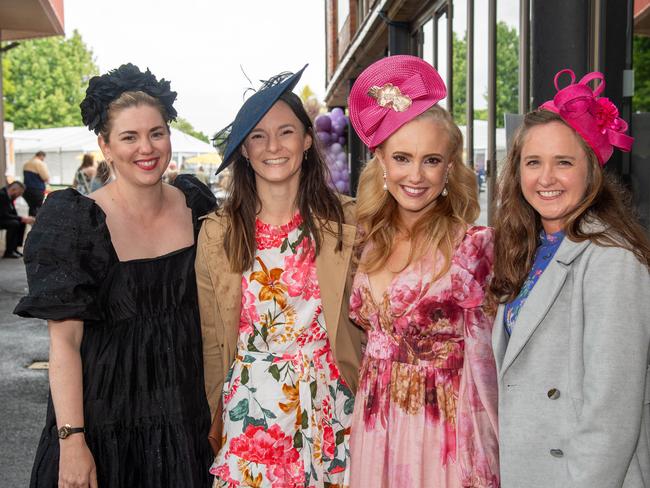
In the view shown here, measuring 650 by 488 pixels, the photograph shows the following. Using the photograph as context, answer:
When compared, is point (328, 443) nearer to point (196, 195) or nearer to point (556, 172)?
point (196, 195)

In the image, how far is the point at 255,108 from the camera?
276 cm

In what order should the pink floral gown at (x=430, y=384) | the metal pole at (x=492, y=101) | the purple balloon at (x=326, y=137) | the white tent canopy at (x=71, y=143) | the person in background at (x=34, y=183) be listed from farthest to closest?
the white tent canopy at (x=71, y=143) → the person in background at (x=34, y=183) → the purple balloon at (x=326, y=137) → the metal pole at (x=492, y=101) → the pink floral gown at (x=430, y=384)

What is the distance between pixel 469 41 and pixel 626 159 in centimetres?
374

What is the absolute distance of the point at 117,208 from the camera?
8.94 ft

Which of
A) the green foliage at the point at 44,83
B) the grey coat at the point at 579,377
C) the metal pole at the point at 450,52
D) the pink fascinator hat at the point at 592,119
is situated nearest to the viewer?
the grey coat at the point at 579,377

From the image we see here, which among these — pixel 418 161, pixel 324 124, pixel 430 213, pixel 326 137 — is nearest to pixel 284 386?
pixel 430 213

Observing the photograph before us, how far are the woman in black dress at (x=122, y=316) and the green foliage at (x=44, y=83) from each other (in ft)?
169

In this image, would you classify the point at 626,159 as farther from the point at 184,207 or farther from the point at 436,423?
the point at 184,207

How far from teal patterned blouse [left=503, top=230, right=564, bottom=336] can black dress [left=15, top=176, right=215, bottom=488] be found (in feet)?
3.96

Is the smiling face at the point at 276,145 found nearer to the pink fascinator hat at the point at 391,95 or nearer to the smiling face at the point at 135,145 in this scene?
the pink fascinator hat at the point at 391,95

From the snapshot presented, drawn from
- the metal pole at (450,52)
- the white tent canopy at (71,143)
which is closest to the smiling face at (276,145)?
the metal pole at (450,52)

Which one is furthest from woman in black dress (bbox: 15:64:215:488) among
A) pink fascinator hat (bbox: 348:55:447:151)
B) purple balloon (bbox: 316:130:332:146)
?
purple balloon (bbox: 316:130:332:146)

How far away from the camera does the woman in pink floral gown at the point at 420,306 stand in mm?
2461

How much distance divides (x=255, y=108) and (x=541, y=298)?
129 centimetres
